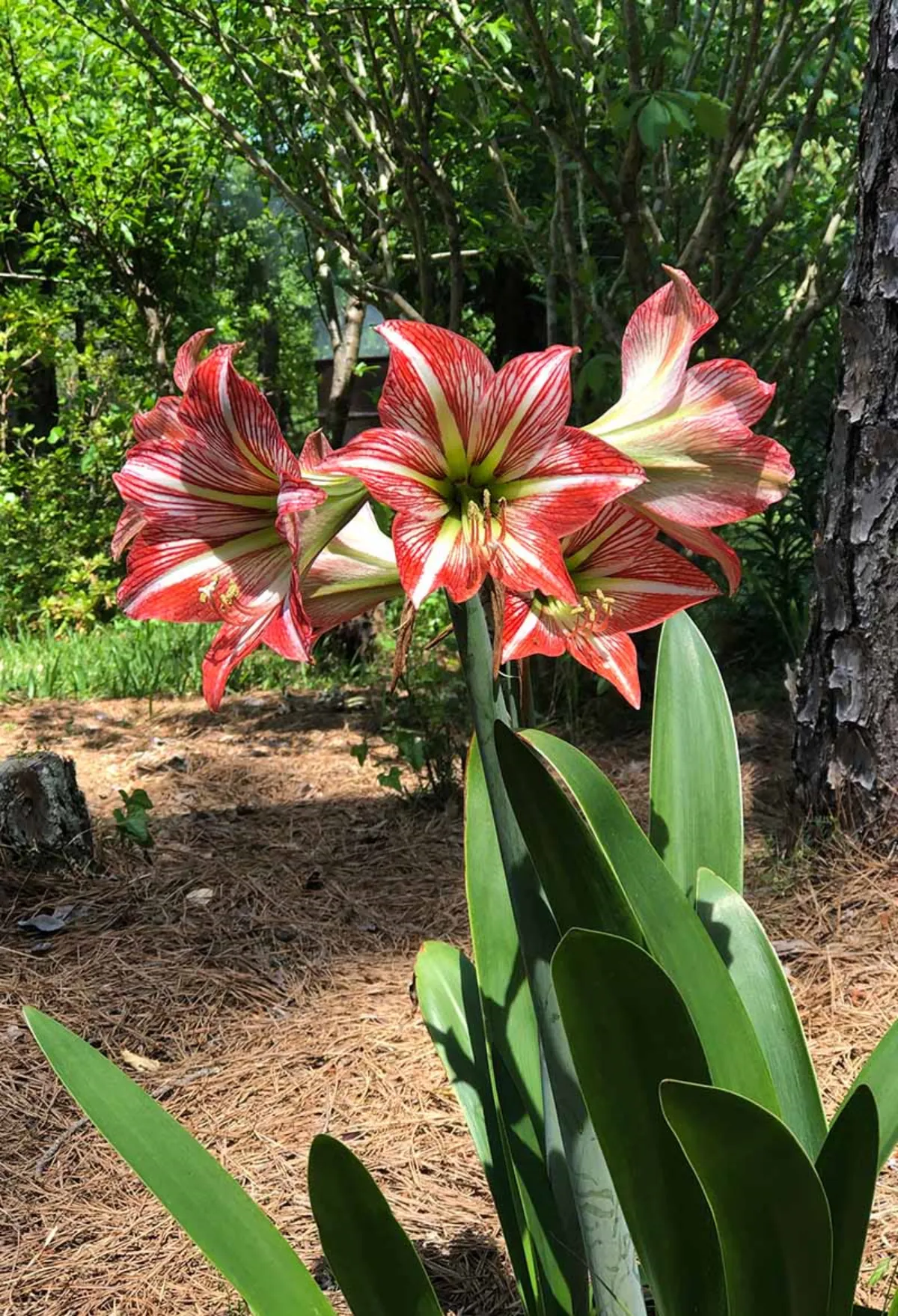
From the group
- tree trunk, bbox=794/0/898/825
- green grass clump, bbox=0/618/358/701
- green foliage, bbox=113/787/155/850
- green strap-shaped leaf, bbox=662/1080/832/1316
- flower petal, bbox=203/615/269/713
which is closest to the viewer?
green strap-shaped leaf, bbox=662/1080/832/1316

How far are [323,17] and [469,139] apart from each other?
0.95 m

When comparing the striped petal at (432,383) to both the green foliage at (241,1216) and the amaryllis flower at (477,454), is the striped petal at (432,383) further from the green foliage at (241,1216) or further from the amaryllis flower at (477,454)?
the green foliage at (241,1216)

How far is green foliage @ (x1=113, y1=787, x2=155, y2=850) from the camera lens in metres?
3.12

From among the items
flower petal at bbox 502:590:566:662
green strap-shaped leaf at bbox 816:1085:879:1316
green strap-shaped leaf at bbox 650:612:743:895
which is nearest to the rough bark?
green strap-shaped leaf at bbox 650:612:743:895

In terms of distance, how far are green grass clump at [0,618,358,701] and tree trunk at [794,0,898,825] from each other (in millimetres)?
3238

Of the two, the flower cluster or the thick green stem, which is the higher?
the flower cluster

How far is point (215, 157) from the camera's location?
725 cm

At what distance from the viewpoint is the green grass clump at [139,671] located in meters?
5.69

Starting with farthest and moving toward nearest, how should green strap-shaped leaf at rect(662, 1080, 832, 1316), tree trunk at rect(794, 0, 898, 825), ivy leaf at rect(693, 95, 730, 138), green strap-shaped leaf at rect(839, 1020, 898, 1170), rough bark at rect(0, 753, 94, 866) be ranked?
rough bark at rect(0, 753, 94, 866) < ivy leaf at rect(693, 95, 730, 138) < tree trunk at rect(794, 0, 898, 825) < green strap-shaped leaf at rect(839, 1020, 898, 1170) < green strap-shaped leaf at rect(662, 1080, 832, 1316)

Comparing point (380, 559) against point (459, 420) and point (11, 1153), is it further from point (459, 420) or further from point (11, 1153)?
point (11, 1153)

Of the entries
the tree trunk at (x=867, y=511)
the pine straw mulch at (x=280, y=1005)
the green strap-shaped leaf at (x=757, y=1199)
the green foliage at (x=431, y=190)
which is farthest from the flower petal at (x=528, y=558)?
the tree trunk at (x=867, y=511)

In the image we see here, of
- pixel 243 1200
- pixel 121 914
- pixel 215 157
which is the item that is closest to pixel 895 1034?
pixel 243 1200

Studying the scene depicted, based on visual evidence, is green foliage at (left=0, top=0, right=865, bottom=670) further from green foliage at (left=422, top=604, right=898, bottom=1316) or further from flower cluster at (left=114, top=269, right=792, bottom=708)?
green foliage at (left=422, top=604, right=898, bottom=1316)

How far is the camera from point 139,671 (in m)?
5.80
